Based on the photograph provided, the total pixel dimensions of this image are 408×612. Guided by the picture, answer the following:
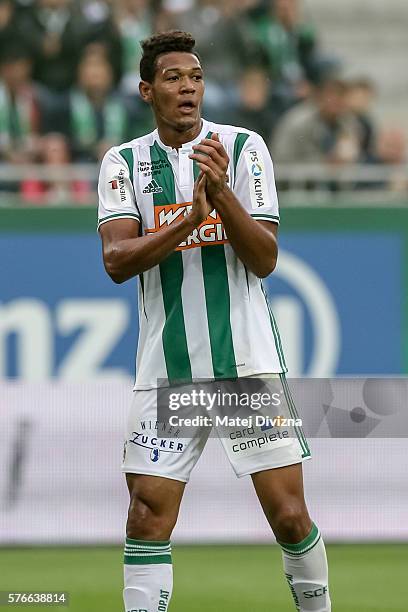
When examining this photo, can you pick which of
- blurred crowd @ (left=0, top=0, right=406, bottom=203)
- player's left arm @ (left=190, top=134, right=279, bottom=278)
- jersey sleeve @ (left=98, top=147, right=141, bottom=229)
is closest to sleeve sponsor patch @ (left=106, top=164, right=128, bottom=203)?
jersey sleeve @ (left=98, top=147, right=141, bottom=229)

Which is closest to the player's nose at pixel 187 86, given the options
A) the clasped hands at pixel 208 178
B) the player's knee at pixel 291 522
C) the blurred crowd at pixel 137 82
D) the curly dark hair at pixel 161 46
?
the curly dark hair at pixel 161 46

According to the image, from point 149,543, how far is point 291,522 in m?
0.48

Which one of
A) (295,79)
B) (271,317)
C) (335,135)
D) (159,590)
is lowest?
(159,590)

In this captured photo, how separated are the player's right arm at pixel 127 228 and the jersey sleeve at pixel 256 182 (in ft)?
1.01

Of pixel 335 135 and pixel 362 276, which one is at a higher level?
pixel 335 135

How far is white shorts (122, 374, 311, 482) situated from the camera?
4.35 m

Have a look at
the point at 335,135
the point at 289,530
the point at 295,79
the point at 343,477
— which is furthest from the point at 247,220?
the point at 295,79

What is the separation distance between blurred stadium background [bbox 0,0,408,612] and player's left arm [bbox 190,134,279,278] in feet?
6.31

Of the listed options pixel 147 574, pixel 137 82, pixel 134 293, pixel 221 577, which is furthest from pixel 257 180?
pixel 137 82

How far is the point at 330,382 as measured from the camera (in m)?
5.48

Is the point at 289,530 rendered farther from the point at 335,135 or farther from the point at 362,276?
the point at 335,135

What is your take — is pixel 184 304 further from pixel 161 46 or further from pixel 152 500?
pixel 161 46

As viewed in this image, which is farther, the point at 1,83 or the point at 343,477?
the point at 1,83

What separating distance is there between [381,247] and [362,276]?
261mm
